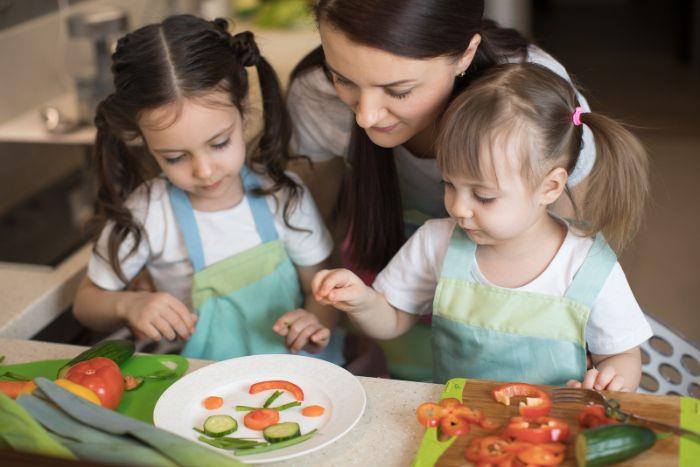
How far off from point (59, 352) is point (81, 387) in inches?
9.7

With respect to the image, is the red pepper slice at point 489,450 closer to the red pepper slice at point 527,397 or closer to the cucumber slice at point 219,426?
the red pepper slice at point 527,397

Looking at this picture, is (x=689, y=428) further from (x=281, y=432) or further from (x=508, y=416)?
(x=281, y=432)

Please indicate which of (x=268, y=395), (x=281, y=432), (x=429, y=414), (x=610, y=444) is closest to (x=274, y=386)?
(x=268, y=395)

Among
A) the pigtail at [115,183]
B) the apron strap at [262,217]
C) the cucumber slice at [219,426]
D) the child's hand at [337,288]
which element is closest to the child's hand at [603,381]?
the child's hand at [337,288]

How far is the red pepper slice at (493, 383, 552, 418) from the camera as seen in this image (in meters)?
1.08

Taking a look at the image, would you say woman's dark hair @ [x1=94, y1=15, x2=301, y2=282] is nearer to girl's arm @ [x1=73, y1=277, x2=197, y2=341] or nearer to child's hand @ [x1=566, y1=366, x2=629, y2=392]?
girl's arm @ [x1=73, y1=277, x2=197, y2=341]

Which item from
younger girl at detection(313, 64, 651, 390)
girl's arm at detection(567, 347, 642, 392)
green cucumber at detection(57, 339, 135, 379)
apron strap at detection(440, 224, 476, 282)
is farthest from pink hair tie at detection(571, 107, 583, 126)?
green cucumber at detection(57, 339, 135, 379)

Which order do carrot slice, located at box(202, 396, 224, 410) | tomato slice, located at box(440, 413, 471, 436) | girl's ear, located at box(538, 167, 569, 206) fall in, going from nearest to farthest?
tomato slice, located at box(440, 413, 471, 436) → carrot slice, located at box(202, 396, 224, 410) → girl's ear, located at box(538, 167, 569, 206)

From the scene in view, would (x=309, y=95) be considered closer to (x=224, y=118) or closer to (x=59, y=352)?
(x=224, y=118)

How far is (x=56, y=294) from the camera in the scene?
1.62m

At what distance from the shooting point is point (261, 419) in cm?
113

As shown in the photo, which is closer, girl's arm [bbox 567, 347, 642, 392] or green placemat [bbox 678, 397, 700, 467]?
green placemat [bbox 678, 397, 700, 467]

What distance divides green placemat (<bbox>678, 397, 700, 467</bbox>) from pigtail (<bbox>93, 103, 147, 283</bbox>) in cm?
91

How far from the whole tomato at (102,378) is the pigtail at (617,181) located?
68cm
